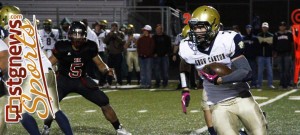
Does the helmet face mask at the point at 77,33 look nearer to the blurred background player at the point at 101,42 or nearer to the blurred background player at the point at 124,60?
the blurred background player at the point at 101,42

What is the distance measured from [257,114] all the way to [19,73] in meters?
2.03

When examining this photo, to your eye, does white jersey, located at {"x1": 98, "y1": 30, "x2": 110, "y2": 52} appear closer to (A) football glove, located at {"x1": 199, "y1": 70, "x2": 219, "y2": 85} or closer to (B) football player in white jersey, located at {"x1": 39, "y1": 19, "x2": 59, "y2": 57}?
(B) football player in white jersey, located at {"x1": 39, "y1": 19, "x2": 59, "y2": 57}

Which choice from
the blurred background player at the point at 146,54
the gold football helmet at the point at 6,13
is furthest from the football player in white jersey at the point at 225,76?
the blurred background player at the point at 146,54

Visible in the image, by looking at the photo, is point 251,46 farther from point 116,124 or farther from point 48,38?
point 116,124

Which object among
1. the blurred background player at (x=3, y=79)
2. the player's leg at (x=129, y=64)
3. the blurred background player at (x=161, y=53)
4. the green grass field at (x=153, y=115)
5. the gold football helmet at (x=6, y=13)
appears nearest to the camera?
the blurred background player at (x=3, y=79)

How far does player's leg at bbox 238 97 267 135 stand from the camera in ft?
17.2

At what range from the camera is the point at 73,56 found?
7.61 metres

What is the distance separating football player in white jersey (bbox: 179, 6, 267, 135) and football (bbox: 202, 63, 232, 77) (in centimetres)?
2

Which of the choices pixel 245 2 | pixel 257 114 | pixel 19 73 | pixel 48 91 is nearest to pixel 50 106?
pixel 48 91

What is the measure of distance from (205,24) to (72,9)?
55.1ft

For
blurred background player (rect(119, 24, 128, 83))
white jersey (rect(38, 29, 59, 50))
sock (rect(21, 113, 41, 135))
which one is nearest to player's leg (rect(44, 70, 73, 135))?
sock (rect(21, 113, 41, 135))

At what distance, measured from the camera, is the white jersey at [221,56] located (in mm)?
5336

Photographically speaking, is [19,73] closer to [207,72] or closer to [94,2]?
[207,72]

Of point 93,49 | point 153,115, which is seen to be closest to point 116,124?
point 93,49
